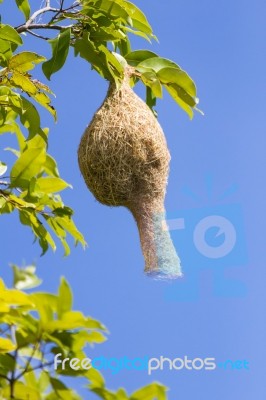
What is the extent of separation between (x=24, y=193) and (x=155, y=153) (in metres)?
0.49

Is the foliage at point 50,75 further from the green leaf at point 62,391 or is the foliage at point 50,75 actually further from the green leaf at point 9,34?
the green leaf at point 62,391

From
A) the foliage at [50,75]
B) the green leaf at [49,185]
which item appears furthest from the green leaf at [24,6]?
the green leaf at [49,185]

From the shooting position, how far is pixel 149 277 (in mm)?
1734

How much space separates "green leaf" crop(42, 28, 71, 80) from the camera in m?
1.61

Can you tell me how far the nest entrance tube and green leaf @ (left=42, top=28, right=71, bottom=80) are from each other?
0.78 ft

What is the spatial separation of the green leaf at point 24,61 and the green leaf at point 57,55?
0.11 meters

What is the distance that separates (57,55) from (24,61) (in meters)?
0.15

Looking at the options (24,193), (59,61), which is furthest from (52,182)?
(59,61)

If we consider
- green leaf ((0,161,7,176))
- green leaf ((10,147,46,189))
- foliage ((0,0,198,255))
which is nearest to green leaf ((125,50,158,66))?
foliage ((0,0,198,255))

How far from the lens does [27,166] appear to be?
1280mm

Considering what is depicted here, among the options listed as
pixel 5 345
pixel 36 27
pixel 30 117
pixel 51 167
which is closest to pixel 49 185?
pixel 51 167

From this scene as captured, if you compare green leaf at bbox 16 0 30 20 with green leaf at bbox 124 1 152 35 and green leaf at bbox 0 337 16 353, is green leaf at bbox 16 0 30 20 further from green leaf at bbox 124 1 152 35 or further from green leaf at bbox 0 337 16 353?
green leaf at bbox 0 337 16 353

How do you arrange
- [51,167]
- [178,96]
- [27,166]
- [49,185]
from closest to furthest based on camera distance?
[27,166]
[49,185]
[51,167]
[178,96]

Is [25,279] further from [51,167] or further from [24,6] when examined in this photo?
[24,6]
